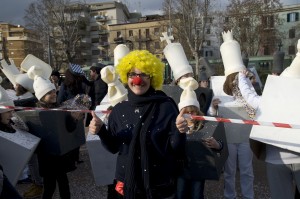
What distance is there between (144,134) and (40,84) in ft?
7.82

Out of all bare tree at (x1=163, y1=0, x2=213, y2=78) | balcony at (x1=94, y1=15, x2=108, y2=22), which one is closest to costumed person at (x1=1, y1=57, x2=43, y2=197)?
bare tree at (x1=163, y1=0, x2=213, y2=78)

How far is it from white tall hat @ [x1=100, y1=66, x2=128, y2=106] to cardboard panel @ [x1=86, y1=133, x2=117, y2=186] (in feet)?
1.91

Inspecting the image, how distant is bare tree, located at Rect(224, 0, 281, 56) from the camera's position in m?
41.6

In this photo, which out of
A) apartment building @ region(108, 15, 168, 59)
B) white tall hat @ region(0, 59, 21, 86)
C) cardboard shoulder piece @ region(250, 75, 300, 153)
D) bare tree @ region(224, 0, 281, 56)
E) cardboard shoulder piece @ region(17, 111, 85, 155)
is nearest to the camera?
cardboard shoulder piece @ region(250, 75, 300, 153)

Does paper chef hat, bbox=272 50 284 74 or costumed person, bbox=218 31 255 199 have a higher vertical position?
paper chef hat, bbox=272 50 284 74

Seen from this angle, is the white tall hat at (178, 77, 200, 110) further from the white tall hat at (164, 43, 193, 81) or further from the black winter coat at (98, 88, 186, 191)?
the white tall hat at (164, 43, 193, 81)

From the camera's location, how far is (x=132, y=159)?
8.68ft

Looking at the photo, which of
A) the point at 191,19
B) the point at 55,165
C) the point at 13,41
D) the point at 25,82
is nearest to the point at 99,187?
the point at 55,165

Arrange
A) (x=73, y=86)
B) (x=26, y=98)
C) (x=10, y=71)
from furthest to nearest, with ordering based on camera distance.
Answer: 1. (x=73, y=86)
2. (x=10, y=71)
3. (x=26, y=98)

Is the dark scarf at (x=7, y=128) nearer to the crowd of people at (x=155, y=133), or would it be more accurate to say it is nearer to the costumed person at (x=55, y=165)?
the crowd of people at (x=155, y=133)

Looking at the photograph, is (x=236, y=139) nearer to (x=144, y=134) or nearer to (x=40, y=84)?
(x=144, y=134)

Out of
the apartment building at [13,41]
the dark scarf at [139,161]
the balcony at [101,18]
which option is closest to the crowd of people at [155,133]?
the dark scarf at [139,161]

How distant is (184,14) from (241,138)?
37.2 m

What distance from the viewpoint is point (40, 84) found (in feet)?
15.1
